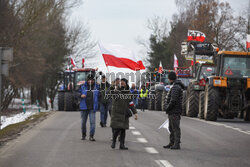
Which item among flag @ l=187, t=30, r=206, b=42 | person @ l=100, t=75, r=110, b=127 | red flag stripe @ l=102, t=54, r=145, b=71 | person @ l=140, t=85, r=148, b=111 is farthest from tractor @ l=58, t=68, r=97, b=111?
red flag stripe @ l=102, t=54, r=145, b=71

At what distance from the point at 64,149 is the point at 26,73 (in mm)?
26399

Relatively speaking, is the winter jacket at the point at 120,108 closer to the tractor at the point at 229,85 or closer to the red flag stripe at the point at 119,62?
the red flag stripe at the point at 119,62

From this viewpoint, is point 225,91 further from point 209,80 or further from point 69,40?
point 69,40

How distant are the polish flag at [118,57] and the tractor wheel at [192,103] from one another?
850 cm

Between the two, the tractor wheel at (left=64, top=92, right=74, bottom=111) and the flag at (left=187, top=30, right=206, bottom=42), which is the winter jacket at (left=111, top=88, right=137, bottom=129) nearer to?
the flag at (left=187, top=30, right=206, bottom=42)

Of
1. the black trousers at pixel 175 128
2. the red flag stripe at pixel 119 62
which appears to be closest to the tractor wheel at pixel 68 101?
the red flag stripe at pixel 119 62

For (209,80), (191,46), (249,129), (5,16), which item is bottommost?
(249,129)

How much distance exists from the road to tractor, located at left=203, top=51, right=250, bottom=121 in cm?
373

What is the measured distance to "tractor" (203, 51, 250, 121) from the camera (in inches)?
805

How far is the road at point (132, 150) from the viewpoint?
9930mm

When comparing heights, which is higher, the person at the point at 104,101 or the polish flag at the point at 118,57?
the polish flag at the point at 118,57

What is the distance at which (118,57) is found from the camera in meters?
14.7

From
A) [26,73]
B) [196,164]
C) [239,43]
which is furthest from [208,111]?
[239,43]

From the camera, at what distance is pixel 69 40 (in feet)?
174
